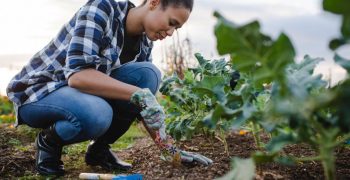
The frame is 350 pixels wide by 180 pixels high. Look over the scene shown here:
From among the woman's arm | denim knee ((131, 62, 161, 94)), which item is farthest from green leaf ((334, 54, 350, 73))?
denim knee ((131, 62, 161, 94))

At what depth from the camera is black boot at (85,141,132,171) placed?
9.62ft

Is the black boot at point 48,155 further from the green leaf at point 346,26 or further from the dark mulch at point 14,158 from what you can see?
the green leaf at point 346,26

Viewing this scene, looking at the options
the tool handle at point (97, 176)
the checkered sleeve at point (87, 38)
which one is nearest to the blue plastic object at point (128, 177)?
the tool handle at point (97, 176)

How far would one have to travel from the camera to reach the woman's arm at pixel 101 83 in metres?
2.42

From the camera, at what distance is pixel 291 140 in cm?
128

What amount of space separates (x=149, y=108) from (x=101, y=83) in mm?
290

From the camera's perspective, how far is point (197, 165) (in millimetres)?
2387

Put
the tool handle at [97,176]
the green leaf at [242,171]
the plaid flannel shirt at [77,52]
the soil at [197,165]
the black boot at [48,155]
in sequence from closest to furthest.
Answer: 1. the green leaf at [242,171]
2. the soil at [197,165]
3. the tool handle at [97,176]
4. the plaid flannel shirt at [77,52]
5. the black boot at [48,155]

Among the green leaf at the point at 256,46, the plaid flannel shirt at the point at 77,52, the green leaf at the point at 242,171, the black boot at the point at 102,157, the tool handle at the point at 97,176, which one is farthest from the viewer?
the black boot at the point at 102,157

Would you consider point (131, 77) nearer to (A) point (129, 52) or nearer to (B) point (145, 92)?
(A) point (129, 52)

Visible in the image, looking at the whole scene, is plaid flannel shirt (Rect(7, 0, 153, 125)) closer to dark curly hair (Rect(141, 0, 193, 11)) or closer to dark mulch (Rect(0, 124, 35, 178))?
dark curly hair (Rect(141, 0, 193, 11))

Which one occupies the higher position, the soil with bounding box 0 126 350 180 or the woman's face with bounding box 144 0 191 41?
the woman's face with bounding box 144 0 191 41

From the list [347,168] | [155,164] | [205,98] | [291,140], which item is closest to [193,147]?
[155,164]

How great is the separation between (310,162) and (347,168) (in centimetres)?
20
